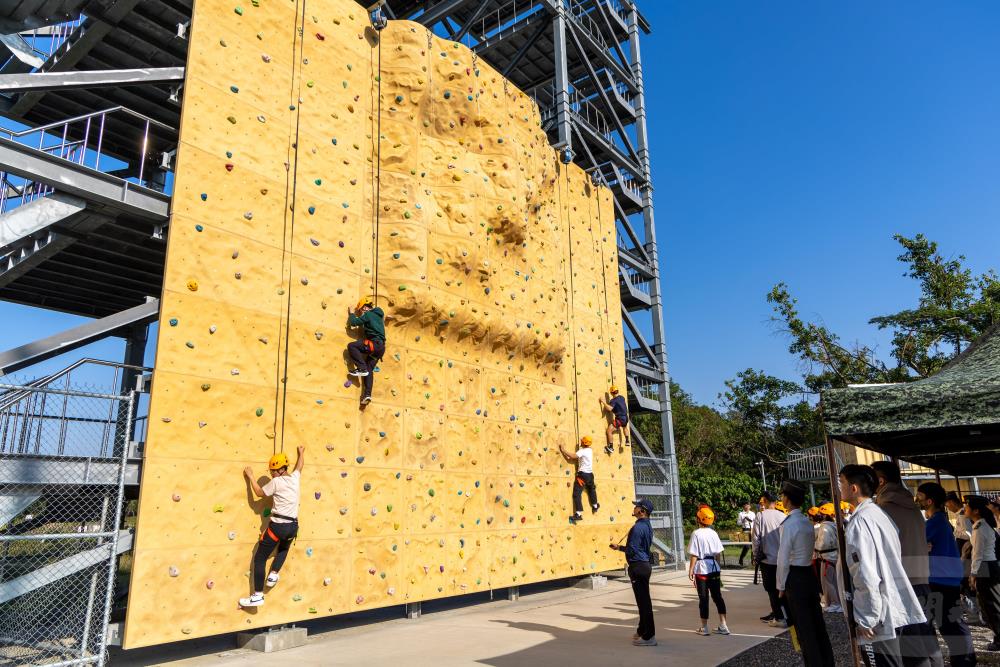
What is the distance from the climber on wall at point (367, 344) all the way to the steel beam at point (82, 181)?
317cm

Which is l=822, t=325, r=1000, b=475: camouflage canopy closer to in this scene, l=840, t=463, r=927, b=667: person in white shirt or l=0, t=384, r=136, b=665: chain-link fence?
l=840, t=463, r=927, b=667: person in white shirt

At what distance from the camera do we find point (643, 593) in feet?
29.1

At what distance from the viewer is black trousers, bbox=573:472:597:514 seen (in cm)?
1515

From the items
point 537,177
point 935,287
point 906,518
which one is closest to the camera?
point 906,518

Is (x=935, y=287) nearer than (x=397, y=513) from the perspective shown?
No

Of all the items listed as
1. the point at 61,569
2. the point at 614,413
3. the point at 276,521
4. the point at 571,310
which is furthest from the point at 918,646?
the point at 571,310

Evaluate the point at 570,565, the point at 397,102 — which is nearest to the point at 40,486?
the point at 397,102

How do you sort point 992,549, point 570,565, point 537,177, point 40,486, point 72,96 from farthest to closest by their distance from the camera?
point 537,177, point 570,565, point 72,96, point 992,549, point 40,486

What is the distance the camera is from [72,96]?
1185 cm

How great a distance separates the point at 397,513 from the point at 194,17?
27.3 ft

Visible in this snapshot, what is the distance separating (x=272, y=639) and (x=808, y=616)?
6.86 m

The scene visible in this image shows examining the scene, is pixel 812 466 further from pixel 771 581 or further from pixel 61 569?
pixel 61 569

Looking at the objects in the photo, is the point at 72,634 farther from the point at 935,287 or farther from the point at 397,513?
the point at 935,287

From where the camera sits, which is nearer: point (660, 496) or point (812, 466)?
point (660, 496)
